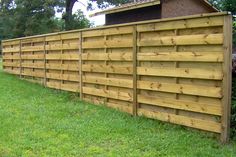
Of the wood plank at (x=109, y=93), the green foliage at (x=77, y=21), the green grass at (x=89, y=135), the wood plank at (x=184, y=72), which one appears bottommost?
the green grass at (x=89, y=135)

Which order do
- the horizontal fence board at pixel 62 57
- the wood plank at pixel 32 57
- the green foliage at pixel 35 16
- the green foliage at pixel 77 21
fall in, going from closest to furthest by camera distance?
the horizontal fence board at pixel 62 57
the wood plank at pixel 32 57
the green foliage at pixel 35 16
the green foliage at pixel 77 21

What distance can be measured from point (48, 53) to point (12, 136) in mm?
5544

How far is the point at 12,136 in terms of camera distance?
6.18 meters

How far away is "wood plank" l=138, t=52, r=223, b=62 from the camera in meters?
5.69

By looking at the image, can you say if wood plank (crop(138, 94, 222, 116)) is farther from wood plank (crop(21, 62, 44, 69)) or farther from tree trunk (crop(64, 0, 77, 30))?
tree trunk (crop(64, 0, 77, 30))

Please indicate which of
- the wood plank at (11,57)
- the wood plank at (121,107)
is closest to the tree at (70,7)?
the wood plank at (11,57)

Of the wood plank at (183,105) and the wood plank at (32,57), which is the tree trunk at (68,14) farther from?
the wood plank at (183,105)

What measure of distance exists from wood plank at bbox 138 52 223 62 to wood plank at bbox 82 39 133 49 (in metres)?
0.48

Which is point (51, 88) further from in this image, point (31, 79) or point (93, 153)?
point (93, 153)

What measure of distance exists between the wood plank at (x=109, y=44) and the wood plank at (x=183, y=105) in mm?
1076

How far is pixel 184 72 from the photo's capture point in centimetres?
627

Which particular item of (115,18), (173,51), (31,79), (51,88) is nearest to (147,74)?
(173,51)

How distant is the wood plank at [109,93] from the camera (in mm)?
7757

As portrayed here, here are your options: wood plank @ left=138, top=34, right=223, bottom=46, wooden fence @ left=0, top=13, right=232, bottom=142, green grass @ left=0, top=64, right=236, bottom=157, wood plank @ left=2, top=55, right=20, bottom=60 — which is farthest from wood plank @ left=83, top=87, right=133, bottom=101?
wood plank @ left=2, top=55, right=20, bottom=60
